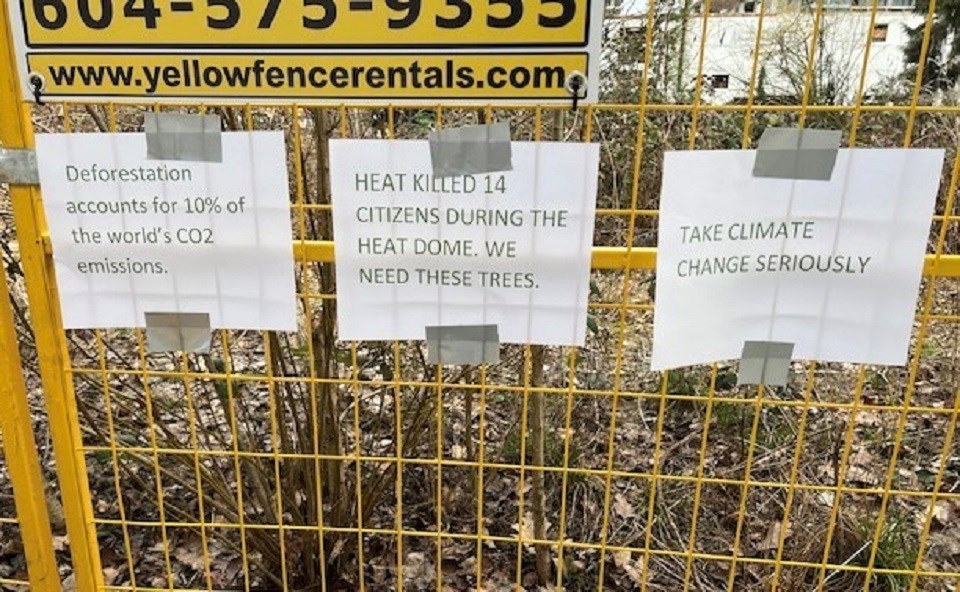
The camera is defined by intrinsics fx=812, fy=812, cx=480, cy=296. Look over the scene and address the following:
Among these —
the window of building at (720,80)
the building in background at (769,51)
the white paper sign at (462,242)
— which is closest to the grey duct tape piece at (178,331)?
the white paper sign at (462,242)

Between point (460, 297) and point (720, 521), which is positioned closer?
point (460, 297)

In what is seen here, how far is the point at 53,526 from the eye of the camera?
11.3 ft

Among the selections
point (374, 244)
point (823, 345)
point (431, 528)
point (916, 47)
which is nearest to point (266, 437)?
point (431, 528)

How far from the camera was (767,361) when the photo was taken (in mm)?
2076

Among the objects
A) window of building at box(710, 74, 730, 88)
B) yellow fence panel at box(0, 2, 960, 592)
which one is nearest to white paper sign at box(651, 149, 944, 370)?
yellow fence panel at box(0, 2, 960, 592)

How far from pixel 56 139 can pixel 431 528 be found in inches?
83.9

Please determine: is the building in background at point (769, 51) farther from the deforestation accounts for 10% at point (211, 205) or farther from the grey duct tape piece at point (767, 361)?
the deforestation accounts for 10% at point (211, 205)

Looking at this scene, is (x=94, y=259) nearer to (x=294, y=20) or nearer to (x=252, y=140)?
(x=252, y=140)

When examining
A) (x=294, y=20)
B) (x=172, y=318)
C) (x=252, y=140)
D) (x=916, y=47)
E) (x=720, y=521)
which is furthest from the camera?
(x=916, y=47)

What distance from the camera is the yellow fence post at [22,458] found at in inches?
86.4

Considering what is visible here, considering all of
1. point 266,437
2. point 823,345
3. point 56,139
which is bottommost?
point 266,437

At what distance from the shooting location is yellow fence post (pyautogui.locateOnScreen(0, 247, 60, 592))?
220 cm

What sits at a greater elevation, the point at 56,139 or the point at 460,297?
the point at 56,139

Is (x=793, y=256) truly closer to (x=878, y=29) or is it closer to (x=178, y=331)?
(x=178, y=331)
